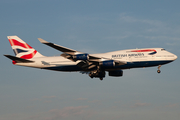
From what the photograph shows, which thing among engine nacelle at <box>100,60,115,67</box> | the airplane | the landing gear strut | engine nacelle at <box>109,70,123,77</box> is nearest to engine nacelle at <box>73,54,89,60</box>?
the airplane

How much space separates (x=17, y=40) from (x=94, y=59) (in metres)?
21.9

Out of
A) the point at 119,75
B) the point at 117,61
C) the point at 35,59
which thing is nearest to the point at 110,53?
the point at 117,61

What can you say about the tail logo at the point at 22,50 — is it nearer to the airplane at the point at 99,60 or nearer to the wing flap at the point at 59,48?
the airplane at the point at 99,60

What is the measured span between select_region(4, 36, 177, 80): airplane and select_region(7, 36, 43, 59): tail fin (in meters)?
1.02

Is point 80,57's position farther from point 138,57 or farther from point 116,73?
point 116,73

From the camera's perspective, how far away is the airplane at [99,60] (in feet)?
169

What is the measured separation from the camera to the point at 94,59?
2067 inches

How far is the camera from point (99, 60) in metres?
52.5

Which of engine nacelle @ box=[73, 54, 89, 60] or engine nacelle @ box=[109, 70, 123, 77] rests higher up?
engine nacelle @ box=[73, 54, 89, 60]

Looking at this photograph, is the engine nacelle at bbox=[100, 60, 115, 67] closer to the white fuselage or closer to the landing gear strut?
the white fuselage

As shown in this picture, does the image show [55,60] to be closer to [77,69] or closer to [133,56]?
[77,69]

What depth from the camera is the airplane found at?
51.6 meters

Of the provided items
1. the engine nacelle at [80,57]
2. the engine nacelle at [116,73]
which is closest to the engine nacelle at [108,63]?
the engine nacelle at [80,57]

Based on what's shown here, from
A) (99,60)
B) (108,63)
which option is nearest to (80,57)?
(99,60)
